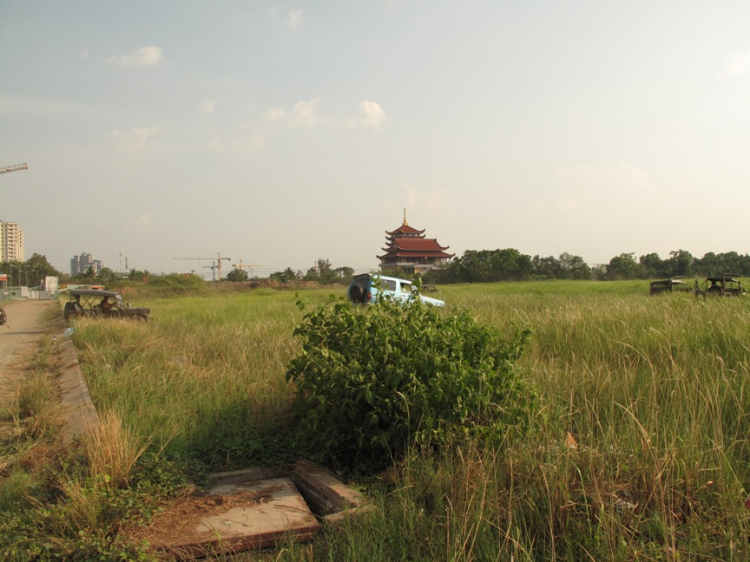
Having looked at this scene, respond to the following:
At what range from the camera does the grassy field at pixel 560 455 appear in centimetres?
243

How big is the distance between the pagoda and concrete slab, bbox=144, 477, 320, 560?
5704 cm

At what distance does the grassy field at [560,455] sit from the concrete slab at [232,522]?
0.19 m

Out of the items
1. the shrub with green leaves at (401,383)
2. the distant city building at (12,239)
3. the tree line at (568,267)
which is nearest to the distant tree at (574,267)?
the tree line at (568,267)

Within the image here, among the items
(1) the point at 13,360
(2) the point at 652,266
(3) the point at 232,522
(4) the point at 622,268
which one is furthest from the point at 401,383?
(2) the point at 652,266

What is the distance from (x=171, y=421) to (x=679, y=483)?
3.76 m

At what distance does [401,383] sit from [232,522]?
1.32m

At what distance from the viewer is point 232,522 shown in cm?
301

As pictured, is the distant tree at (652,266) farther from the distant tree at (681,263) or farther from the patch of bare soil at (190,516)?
the patch of bare soil at (190,516)

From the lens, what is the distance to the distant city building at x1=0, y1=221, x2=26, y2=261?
17138 centimetres

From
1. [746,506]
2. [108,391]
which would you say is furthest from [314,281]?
[746,506]

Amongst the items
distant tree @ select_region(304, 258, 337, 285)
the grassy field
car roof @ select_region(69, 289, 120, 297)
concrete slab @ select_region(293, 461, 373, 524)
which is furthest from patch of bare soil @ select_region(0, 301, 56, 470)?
distant tree @ select_region(304, 258, 337, 285)

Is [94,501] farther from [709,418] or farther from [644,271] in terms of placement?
[644,271]

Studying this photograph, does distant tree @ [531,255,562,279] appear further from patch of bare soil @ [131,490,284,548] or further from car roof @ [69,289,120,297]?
patch of bare soil @ [131,490,284,548]

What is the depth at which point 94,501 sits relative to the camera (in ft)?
9.23
